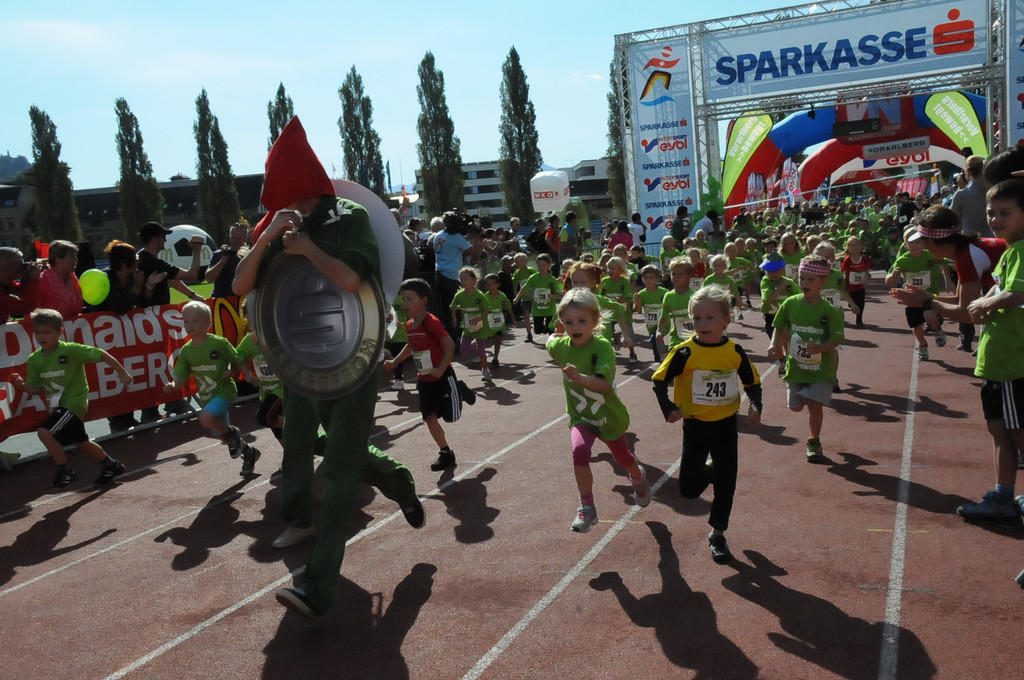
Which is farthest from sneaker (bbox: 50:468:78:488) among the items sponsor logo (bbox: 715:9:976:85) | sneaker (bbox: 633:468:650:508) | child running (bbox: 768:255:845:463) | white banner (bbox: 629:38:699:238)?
sponsor logo (bbox: 715:9:976:85)

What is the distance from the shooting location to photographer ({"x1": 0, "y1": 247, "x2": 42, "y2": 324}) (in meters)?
9.62

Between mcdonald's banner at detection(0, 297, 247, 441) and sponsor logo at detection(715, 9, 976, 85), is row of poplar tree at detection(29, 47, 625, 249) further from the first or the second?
mcdonald's banner at detection(0, 297, 247, 441)

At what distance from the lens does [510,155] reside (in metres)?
57.2

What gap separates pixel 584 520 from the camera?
19.1ft

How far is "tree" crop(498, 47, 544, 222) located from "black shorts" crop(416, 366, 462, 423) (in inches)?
1949

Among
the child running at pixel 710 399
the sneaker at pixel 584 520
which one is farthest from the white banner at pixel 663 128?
the sneaker at pixel 584 520

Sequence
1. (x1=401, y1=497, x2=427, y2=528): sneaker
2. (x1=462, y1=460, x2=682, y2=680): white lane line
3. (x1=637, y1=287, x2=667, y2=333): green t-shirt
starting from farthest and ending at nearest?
(x1=637, y1=287, x2=667, y2=333): green t-shirt < (x1=401, y1=497, x2=427, y2=528): sneaker < (x1=462, y1=460, x2=682, y2=680): white lane line

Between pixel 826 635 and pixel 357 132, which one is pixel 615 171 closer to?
pixel 357 132

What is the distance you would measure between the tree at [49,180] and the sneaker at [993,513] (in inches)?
2167

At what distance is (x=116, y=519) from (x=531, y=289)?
943 cm

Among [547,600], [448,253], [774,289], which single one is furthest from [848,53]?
[547,600]

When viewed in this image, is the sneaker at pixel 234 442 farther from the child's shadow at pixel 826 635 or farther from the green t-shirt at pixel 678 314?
the green t-shirt at pixel 678 314

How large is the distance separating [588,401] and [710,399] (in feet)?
2.88

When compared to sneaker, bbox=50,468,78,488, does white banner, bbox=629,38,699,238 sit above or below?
above
